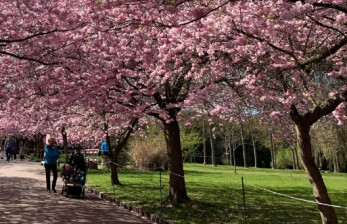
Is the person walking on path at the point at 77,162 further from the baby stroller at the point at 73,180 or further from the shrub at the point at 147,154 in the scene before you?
the shrub at the point at 147,154

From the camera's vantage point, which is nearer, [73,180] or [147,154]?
[73,180]

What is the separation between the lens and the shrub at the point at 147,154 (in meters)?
24.2

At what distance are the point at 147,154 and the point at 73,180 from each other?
13.3 m

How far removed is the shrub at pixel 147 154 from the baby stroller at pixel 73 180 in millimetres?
12685

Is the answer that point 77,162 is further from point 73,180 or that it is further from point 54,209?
point 54,209

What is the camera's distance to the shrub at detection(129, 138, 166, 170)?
24203 mm

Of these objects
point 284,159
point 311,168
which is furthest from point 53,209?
point 284,159

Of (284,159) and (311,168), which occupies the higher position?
(311,168)

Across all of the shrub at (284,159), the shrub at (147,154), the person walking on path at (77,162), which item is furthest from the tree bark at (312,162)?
the shrub at (284,159)

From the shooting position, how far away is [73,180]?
36.5 ft

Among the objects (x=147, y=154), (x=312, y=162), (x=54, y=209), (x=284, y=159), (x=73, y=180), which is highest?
(x=147, y=154)

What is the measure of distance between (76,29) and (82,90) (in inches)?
66.0

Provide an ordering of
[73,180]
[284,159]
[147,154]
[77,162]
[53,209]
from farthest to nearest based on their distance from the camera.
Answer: [284,159], [147,154], [77,162], [73,180], [53,209]

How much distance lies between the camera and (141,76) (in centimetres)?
940
